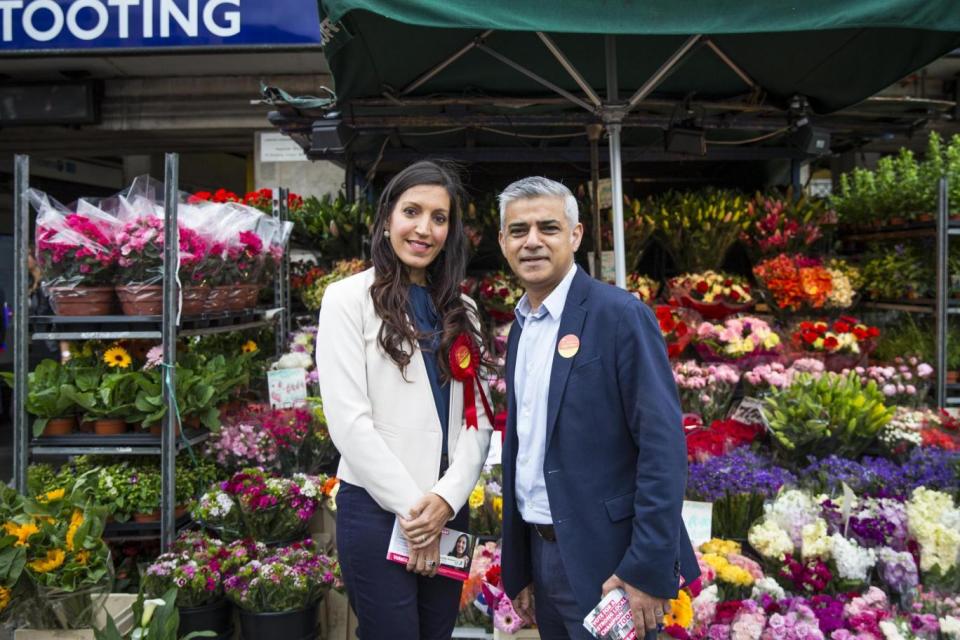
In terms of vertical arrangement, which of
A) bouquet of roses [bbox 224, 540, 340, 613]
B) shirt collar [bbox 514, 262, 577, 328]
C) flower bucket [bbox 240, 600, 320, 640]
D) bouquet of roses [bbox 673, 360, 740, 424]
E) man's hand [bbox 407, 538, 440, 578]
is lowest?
flower bucket [bbox 240, 600, 320, 640]

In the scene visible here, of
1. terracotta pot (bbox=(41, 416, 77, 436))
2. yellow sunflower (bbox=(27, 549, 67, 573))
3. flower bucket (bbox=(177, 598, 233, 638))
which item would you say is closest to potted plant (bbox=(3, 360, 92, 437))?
terracotta pot (bbox=(41, 416, 77, 436))

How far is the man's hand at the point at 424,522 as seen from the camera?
1854mm

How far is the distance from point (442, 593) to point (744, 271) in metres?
4.91

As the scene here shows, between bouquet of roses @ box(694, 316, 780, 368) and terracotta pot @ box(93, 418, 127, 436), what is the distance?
332cm

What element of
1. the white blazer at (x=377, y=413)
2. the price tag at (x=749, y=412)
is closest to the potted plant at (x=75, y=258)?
the white blazer at (x=377, y=413)

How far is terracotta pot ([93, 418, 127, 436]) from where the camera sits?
3.54 meters

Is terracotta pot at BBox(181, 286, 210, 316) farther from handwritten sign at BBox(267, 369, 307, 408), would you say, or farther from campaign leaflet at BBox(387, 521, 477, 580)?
campaign leaflet at BBox(387, 521, 477, 580)

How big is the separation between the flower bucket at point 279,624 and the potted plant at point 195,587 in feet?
0.39

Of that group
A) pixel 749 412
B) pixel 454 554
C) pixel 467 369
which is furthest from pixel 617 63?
Result: pixel 454 554

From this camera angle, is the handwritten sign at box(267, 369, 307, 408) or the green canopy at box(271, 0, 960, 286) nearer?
the green canopy at box(271, 0, 960, 286)

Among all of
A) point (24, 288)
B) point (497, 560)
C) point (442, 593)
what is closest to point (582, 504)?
point (442, 593)

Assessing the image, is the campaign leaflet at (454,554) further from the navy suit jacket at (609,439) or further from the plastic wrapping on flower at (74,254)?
the plastic wrapping on flower at (74,254)

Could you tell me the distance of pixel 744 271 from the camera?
244 inches

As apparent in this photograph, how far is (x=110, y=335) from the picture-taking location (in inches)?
136
